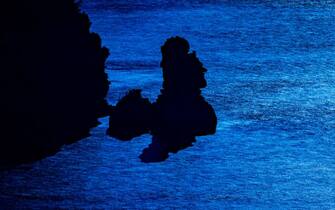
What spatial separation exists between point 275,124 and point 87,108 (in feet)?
1.12

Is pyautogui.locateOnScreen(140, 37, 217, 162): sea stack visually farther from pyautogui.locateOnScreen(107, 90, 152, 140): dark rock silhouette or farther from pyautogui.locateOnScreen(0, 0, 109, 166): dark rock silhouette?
pyautogui.locateOnScreen(0, 0, 109, 166): dark rock silhouette

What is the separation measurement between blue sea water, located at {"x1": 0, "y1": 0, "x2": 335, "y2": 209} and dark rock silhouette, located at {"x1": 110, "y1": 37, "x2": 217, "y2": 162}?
0.02m

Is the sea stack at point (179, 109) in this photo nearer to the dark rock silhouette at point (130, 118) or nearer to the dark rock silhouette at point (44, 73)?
the dark rock silhouette at point (130, 118)

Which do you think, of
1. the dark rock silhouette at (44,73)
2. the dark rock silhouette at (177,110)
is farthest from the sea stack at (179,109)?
the dark rock silhouette at (44,73)

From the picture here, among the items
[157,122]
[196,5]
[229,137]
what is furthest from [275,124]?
[196,5]

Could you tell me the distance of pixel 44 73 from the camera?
3.87 feet

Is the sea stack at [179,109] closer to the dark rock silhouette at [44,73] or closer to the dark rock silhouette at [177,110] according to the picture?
the dark rock silhouette at [177,110]

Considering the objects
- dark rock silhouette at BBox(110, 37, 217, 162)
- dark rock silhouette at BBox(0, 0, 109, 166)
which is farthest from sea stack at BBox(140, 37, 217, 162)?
dark rock silhouette at BBox(0, 0, 109, 166)

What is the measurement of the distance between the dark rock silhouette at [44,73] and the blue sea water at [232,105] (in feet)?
0.16

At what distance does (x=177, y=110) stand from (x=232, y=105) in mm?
134

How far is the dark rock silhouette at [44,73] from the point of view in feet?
3.81

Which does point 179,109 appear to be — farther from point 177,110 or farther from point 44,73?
point 44,73

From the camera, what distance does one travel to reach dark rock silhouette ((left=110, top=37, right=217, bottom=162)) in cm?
116

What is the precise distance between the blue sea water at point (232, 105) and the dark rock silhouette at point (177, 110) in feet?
0.08
